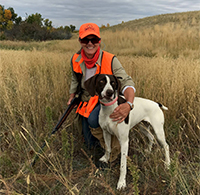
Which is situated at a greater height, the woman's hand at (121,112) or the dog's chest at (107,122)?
the woman's hand at (121,112)

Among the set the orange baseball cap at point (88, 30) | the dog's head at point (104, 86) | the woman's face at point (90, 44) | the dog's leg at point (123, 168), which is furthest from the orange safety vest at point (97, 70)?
the dog's leg at point (123, 168)

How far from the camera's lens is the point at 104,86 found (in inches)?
65.8

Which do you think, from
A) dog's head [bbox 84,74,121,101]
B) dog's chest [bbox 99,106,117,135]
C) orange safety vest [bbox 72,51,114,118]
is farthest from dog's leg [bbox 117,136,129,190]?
orange safety vest [bbox 72,51,114,118]

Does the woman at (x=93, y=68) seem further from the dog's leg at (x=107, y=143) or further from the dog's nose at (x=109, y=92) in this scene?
the dog's nose at (x=109, y=92)

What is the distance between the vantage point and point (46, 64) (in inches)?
203

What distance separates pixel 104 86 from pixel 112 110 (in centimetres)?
31

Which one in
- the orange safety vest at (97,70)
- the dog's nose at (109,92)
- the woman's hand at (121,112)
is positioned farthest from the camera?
the orange safety vest at (97,70)

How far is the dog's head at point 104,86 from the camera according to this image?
1641 millimetres

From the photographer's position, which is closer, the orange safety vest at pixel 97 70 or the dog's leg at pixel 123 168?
the dog's leg at pixel 123 168

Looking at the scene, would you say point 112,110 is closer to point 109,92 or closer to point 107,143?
point 109,92

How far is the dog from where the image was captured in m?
1.70

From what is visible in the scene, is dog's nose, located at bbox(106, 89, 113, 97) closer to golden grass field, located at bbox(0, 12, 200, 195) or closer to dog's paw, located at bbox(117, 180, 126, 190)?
golden grass field, located at bbox(0, 12, 200, 195)

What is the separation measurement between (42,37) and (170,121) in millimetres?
26203

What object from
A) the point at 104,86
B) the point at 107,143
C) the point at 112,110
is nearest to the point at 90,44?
the point at 104,86
